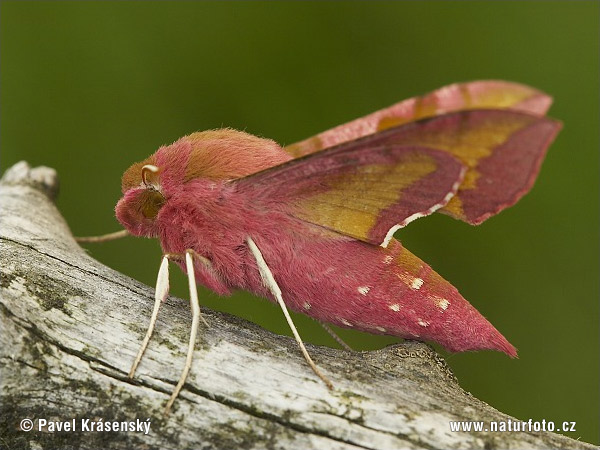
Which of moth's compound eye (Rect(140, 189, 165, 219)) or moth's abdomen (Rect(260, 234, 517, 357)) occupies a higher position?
moth's compound eye (Rect(140, 189, 165, 219))

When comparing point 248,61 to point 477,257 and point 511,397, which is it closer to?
point 477,257

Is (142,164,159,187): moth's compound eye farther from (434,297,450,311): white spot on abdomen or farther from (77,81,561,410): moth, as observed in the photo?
(434,297,450,311): white spot on abdomen

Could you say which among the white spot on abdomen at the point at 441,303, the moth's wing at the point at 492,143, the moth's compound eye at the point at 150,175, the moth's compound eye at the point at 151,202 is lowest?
the white spot on abdomen at the point at 441,303

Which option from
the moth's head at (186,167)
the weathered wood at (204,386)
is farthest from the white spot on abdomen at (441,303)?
the moth's head at (186,167)

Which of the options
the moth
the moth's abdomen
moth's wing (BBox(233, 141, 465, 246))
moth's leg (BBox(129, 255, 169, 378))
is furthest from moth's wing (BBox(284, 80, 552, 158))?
moth's leg (BBox(129, 255, 169, 378))

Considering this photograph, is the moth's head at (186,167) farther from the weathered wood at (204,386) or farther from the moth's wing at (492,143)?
the moth's wing at (492,143)

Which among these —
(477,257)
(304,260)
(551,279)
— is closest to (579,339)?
(551,279)

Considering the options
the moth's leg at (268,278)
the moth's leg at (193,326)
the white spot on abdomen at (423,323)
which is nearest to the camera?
the moth's leg at (193,326)

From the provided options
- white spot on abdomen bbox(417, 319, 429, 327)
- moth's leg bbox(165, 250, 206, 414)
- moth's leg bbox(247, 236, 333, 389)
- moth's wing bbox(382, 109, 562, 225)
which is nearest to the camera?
moth's wing bbox(382, 109, 562, 225)
